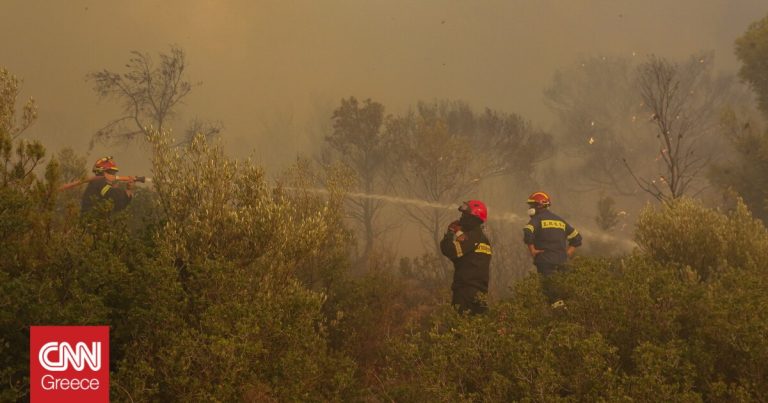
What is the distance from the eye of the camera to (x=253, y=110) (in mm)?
110750

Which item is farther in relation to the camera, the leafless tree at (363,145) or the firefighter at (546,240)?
the leafless tree at (363,145)

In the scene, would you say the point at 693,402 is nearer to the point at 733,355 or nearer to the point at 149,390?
the point at 733,355

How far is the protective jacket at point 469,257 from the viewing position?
7.99 metres

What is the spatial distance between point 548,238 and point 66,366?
28.0 ft

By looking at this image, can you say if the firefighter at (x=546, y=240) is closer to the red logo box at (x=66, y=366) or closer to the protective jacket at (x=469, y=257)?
the protective jacket at (x=469, y=257)

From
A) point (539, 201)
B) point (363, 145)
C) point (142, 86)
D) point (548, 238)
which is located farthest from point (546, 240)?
point (142, 86)

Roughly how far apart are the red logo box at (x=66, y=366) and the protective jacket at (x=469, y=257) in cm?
508

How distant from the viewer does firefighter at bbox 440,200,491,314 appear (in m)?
7.98

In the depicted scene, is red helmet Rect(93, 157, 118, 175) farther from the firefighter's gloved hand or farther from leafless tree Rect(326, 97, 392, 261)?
leafless tree Rect(326, 97, 392, 261)

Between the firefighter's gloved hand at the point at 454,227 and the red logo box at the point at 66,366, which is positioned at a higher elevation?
the firefighter's gloved hand at the point at 454,227

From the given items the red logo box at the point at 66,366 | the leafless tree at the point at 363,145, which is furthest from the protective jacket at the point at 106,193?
the leafless tree at the point at 363,145

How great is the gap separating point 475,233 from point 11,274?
6.36m

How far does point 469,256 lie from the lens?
8.08 meters

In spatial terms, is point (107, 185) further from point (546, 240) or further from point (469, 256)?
point (546, 240)
